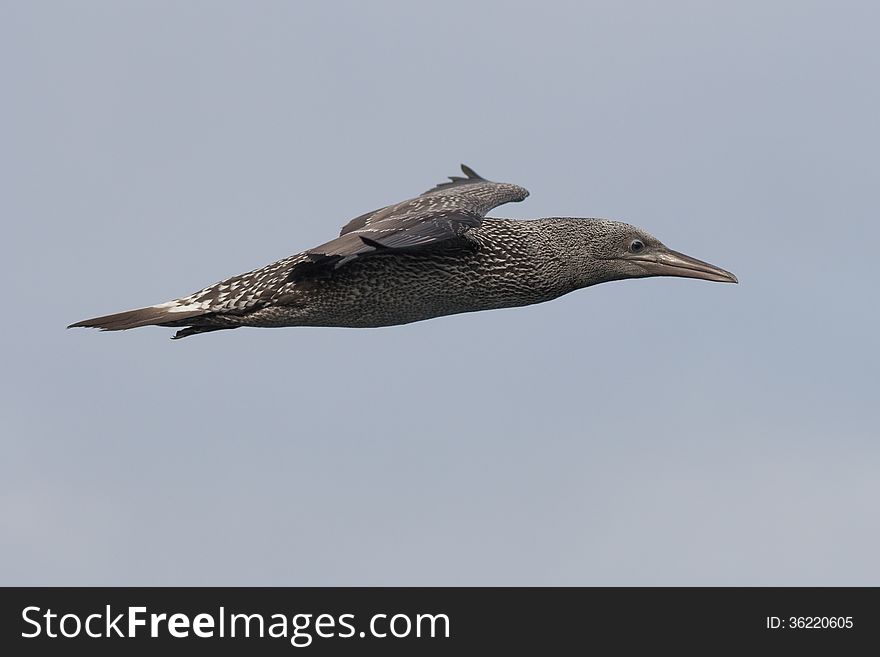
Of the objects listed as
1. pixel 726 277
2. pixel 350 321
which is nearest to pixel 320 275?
pixel 350 321

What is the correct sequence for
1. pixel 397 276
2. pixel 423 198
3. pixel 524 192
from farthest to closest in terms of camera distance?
pixel 524 192 → pixel 423 198 → pixel 397 276

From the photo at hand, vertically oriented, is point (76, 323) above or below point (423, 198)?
below

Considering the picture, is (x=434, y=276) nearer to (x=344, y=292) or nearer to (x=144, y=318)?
(x=344, y=292)

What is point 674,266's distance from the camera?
16.9 meters

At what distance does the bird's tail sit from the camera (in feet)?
53.4

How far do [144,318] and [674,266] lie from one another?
17.8 feet

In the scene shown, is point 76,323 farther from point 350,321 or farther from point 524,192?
point 524,192

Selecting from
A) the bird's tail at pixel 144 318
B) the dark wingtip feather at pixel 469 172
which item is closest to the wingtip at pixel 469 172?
Result: the dark wingtip feather at pixel 469 172

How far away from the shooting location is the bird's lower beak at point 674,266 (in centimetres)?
1686

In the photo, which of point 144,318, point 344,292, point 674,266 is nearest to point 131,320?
point 144,318

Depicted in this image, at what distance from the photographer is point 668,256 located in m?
17.0

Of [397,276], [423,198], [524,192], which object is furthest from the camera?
[524,192]

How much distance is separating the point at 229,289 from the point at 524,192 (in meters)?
4.50

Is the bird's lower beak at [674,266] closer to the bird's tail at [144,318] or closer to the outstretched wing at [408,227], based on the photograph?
the outstretched wing at [408,227]
